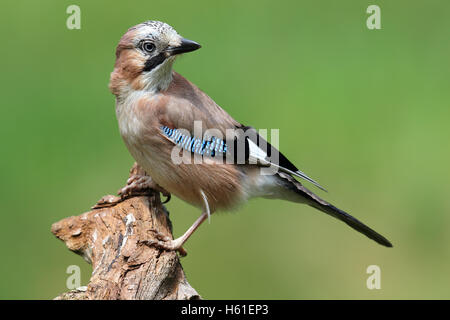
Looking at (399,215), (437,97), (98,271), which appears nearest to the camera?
(98,271)

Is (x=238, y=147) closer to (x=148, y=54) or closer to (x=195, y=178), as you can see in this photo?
(x=195, y=178)

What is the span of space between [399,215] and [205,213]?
328cm

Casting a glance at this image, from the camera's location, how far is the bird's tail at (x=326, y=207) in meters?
5.89

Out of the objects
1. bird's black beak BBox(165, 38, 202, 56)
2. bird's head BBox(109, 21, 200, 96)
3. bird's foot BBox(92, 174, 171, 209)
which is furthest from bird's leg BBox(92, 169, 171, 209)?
bird's black beak BBox(165, 38, 202, 56)

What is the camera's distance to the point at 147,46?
5.49m

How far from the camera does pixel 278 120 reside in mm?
9266

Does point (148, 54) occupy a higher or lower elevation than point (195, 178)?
higher

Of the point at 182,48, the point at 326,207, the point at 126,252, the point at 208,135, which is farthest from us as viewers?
the point at 326,207

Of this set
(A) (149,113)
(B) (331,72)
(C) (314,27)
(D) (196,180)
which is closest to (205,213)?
(D) (196,180)

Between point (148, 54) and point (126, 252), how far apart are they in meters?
1.41

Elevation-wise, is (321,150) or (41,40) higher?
(41,40)

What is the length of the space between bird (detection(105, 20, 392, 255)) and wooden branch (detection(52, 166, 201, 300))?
0.74ft

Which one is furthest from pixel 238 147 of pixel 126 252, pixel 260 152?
pixel 126 252

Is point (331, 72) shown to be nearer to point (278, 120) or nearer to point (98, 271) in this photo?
point (278, 120)
